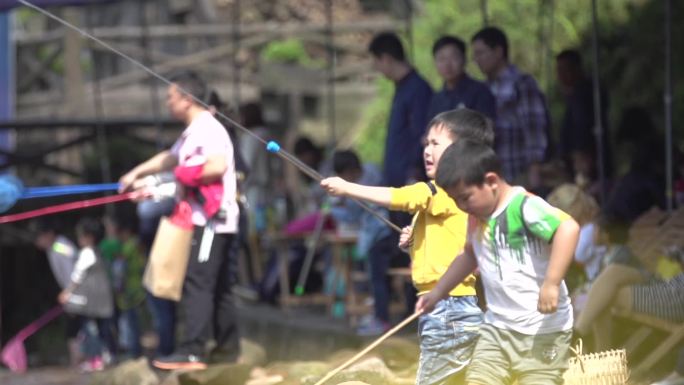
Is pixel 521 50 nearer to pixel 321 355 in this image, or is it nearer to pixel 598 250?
pixel 321 355

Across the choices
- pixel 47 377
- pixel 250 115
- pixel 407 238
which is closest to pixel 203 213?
pixel 407 238

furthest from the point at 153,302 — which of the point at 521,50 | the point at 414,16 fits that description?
the point at 414,16

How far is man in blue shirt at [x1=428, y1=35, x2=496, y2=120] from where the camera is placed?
29.2ft

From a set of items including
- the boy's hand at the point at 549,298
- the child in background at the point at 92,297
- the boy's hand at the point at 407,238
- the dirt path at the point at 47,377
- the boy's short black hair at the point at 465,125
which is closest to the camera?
the boy's hand at the point at 549,298

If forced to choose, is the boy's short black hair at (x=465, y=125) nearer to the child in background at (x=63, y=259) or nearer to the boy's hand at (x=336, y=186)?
the boy's hand at (x=336, y=186)

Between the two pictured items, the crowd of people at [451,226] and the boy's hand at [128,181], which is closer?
the crowd of people at [451,226]

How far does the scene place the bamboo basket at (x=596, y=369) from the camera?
20.0ft

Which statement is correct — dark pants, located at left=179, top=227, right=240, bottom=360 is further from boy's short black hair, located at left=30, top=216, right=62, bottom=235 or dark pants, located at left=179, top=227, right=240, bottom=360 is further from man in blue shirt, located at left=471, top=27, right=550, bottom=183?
boy's short black hair, located at left=30, top=216, right=62, bottom=235

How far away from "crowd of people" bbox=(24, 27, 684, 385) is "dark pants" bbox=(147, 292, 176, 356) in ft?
0.04

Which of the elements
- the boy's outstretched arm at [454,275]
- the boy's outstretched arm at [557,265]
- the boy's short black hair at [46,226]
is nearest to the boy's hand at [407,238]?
the boy's outstretched arm at [454,275]

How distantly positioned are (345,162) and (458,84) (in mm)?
1640

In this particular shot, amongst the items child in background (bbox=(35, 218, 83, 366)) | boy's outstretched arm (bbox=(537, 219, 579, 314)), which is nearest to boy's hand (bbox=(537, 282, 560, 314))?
boy's outstretched arm (bbox=(537, 219, 579, 314))

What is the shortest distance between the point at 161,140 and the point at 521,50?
13.5 feet

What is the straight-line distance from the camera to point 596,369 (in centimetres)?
623
